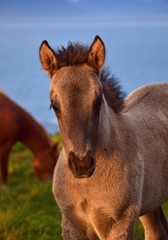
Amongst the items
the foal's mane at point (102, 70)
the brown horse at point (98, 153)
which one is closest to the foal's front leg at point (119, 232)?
the brown horse at point (98, 153)

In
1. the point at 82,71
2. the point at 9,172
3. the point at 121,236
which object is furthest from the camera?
the point at 9,172

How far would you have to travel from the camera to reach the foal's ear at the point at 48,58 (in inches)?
158

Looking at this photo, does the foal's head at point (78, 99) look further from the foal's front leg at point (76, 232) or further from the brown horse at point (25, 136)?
the brown horse at point (25, 136)

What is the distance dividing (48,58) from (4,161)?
6.48 meters

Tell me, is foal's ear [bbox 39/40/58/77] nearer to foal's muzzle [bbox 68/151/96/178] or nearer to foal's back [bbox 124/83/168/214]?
foal's muzzle [bbox 68/151/96/178]

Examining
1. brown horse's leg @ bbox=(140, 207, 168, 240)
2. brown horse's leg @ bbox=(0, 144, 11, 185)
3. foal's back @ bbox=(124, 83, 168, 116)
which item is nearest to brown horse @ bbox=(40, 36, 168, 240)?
foal's back @ bbox=(124, 83, 168, 116)

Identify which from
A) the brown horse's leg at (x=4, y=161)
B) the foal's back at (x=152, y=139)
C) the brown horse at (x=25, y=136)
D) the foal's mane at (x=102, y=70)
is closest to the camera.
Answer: the foal's mane at (x=102, y=70)

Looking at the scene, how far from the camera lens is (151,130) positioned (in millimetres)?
4789

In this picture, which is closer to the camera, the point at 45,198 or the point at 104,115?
the point at 104,115

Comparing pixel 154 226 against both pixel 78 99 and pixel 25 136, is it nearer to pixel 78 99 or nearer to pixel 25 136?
pixel 78 99

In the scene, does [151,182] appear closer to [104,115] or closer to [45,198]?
[104,115]

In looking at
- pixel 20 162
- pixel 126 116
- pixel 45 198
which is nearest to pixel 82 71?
pixel 126 116

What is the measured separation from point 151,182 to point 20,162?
7.13 meters

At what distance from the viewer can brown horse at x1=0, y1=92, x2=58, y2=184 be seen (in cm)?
1056
